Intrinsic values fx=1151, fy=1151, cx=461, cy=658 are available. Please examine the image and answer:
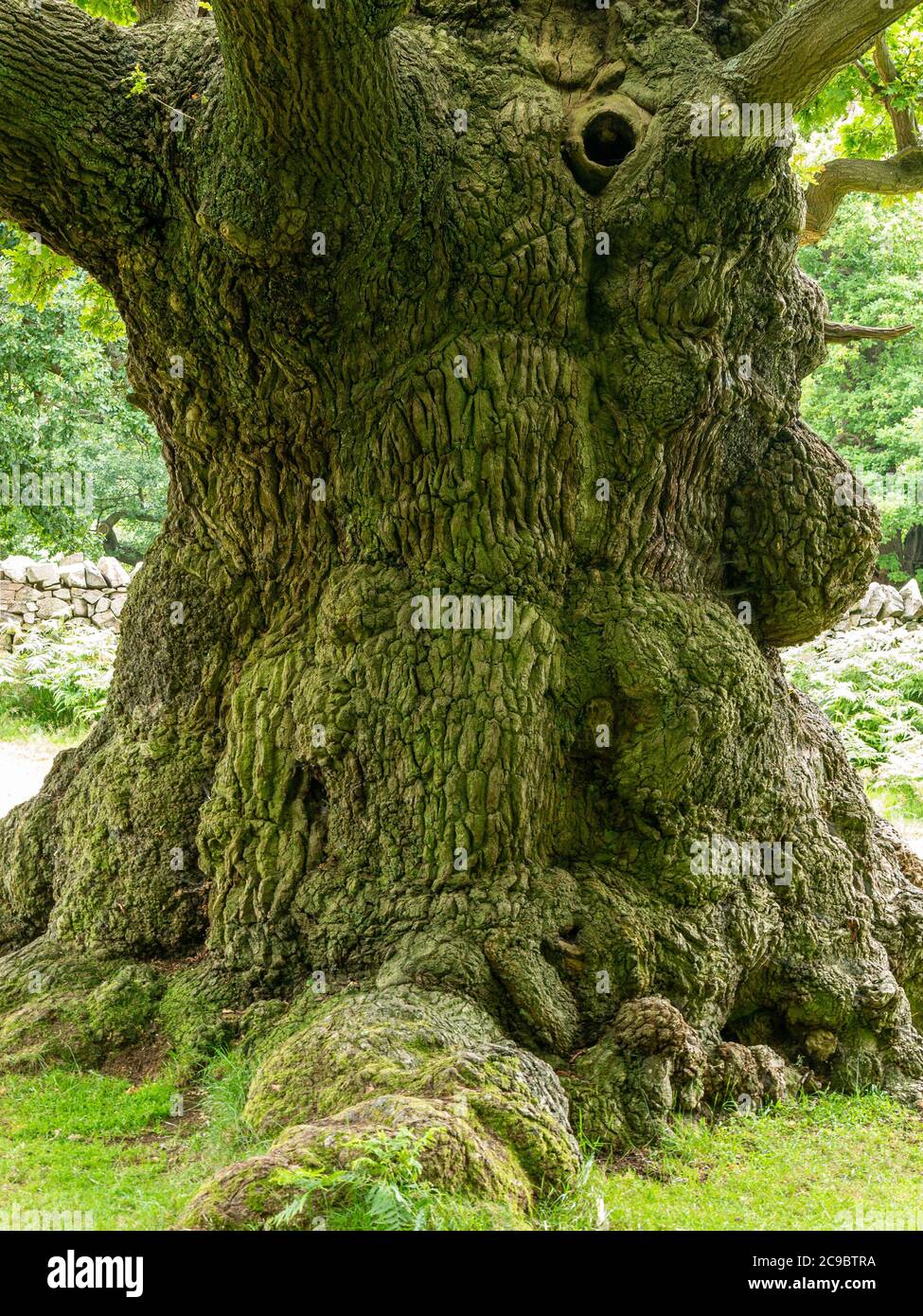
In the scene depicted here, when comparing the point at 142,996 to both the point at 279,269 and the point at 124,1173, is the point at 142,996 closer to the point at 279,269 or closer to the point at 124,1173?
the point at 124,1173

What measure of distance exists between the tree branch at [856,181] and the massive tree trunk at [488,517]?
209 cm

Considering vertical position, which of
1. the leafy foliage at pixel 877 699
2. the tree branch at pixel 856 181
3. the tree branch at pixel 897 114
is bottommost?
the leafy foliage at pixel 877 699

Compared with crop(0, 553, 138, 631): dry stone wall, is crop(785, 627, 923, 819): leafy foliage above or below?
below

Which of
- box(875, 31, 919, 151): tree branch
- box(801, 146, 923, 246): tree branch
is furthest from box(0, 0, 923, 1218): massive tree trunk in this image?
box(875, 31, 919, 151): tree branch

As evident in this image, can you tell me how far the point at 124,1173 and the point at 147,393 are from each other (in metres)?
3.63

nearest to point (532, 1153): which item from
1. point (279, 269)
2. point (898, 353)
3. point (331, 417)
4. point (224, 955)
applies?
point (224, 955)

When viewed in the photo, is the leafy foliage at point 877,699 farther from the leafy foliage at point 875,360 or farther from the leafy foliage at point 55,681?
the leafy foliage at point 55,681

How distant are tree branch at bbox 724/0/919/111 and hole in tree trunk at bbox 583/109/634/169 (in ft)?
1.87

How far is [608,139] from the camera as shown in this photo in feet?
18.3

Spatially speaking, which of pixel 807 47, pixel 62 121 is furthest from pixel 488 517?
pixel 62 121

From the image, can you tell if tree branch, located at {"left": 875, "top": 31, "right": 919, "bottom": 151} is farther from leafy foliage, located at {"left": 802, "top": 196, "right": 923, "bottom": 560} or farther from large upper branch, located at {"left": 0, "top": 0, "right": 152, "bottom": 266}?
leafy foliage, located at {"left": 802, "top": 196, "right": 923, "bottom": 560}

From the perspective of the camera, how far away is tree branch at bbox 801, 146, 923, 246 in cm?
751

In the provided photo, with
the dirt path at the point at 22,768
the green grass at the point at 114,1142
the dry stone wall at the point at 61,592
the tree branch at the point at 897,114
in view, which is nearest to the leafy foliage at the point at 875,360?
the tree branch at the point at 897,114

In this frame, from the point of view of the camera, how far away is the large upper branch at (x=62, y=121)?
4.88 m
